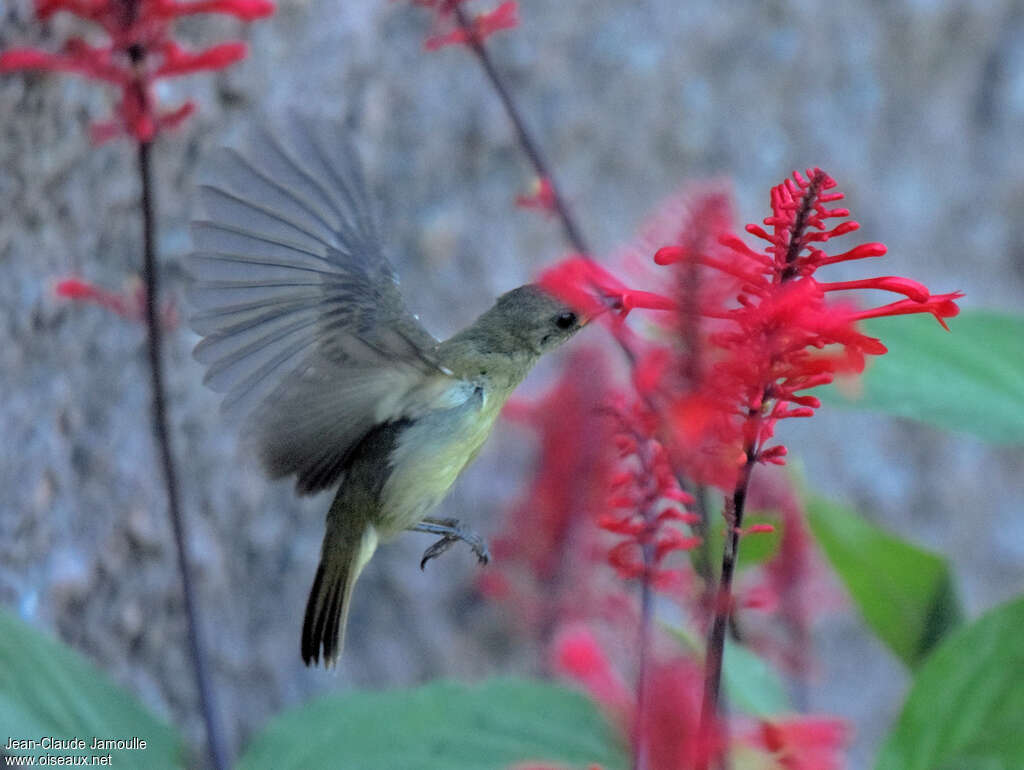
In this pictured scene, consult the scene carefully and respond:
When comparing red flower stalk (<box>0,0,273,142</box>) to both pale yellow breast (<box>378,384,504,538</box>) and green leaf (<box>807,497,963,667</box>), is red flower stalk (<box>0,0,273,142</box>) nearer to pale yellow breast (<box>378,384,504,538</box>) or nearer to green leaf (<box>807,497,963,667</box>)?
pale yellow breast (<box>378,384,504,538</box>)

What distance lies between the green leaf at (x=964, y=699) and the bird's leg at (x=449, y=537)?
1.32ft

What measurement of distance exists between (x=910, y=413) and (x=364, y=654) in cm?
94

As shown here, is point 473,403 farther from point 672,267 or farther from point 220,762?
point 672,267

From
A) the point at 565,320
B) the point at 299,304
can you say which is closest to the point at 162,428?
the point at 299,304

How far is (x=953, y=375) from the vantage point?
47.3 inches

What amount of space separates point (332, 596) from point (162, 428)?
26 centimetres

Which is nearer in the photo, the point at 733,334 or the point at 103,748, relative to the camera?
the point at 733,334

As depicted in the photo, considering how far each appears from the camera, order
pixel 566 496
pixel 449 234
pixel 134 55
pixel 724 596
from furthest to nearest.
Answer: pixel 449 234 → pixel 566 496 → pixel 134 55 → pixel 724 596

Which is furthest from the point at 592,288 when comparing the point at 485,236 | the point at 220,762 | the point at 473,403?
the point at 485,236

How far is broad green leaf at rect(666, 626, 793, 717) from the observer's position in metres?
1.14

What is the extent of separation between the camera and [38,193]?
1284mm

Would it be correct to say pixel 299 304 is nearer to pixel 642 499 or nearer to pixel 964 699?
pixel 642 499

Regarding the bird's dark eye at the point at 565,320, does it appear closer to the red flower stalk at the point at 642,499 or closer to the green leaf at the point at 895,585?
the red flower stalk at the point at 642,499

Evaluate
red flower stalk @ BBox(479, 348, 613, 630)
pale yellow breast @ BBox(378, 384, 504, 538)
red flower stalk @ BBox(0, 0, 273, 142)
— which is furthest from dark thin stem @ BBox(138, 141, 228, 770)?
red flower stalk @ BBox(479, 348, 613, 630)
